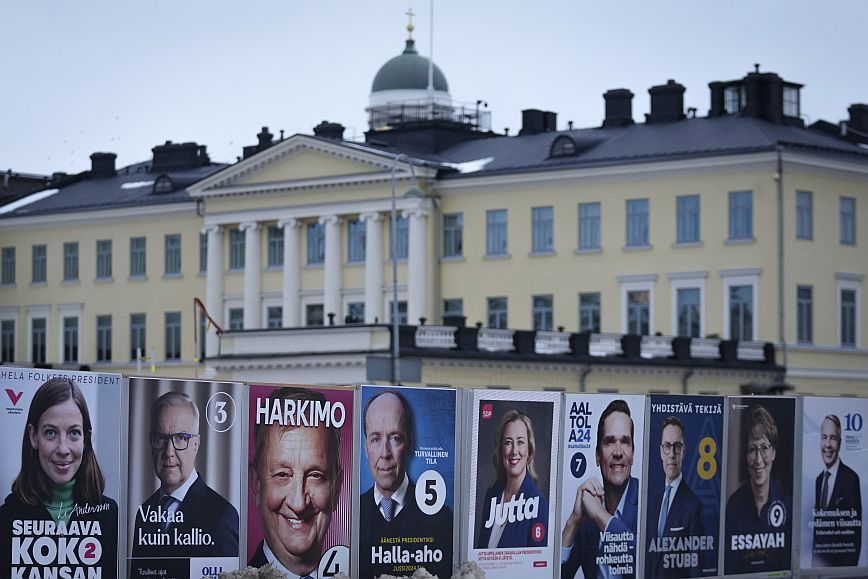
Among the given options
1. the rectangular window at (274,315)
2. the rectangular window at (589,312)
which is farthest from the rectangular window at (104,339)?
the rectangular window at (589,312)

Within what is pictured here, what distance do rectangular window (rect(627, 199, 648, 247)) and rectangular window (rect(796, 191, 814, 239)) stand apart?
237 inches

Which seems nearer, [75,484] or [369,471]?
[75,484]

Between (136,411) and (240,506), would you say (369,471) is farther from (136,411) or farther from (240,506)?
(136,411)

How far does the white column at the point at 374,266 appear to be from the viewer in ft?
282

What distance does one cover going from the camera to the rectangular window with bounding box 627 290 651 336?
7894cm

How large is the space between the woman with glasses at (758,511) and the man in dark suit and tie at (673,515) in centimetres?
57

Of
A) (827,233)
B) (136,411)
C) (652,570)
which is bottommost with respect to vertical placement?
(652,570)

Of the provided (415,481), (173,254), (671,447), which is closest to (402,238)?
(173,254)

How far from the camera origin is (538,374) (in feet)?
228

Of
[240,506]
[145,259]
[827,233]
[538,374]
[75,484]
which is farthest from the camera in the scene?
[145,259]

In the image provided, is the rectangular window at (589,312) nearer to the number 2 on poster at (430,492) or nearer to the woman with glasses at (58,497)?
the number 2 on poster at (430,492)

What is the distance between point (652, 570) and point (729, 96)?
197ft

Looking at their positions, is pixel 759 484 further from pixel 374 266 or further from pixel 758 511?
pixel 374 266

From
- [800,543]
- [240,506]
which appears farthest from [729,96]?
[240,506]
